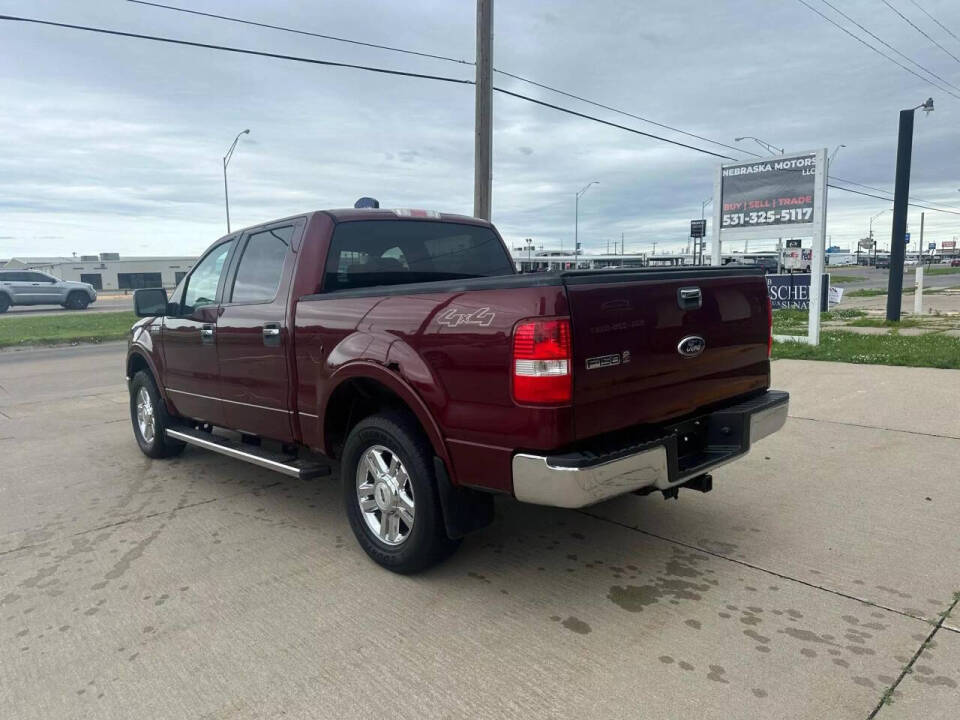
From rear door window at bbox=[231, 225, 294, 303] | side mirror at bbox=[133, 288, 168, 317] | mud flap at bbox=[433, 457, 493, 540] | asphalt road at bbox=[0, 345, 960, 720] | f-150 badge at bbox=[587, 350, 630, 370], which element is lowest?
asphalt road at bbox=[0, 345, 960, 720]

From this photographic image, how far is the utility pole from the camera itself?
11.8 metres

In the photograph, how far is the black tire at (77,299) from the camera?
105 ft

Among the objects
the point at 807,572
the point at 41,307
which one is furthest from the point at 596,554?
the point at 41,307

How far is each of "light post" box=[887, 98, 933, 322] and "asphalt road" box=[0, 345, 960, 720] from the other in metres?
12.7

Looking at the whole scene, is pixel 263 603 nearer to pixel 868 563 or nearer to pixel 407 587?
pixel 407 587

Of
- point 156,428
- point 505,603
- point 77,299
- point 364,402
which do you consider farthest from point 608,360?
point 77,299

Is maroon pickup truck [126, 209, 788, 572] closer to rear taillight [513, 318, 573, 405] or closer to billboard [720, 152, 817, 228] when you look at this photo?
rear taillight [513, 318, 573, 405]

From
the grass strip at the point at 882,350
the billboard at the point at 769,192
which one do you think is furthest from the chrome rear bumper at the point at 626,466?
the billboard at the point at 769,192

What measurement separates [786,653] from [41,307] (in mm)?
40536

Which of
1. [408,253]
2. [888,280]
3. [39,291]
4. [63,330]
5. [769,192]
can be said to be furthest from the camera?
[39,291]

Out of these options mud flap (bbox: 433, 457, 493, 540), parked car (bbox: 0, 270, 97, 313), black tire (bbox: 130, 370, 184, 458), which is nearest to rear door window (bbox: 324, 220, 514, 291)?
mud flap (bbox: 433, 457, 493, 540)

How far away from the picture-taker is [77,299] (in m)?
32.2

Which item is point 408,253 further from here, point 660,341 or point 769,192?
point 769,192

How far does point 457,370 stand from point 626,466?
0.85m
